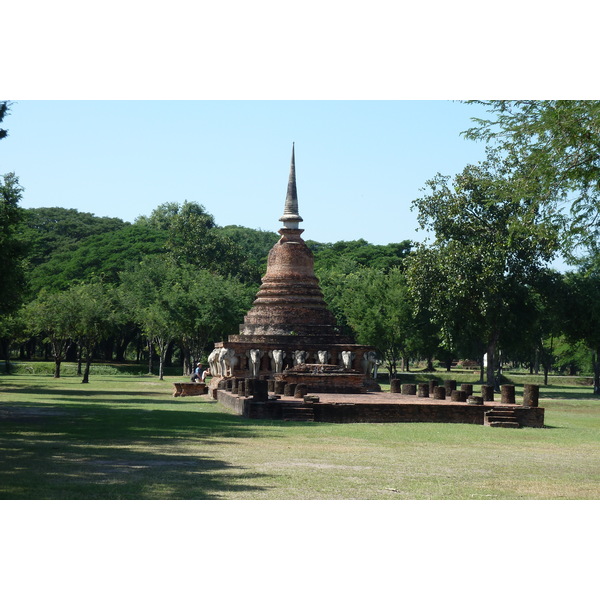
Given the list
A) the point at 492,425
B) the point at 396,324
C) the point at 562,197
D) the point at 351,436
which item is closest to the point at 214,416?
the point at 351,436

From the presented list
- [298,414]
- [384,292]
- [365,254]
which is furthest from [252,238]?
[298,414]

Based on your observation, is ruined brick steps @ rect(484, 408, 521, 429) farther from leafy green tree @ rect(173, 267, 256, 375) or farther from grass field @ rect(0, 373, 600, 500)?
leafy green tree @ rect(173, 267, 256, 375)

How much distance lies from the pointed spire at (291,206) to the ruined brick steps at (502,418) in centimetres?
2011

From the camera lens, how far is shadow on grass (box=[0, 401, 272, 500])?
10.9 metres

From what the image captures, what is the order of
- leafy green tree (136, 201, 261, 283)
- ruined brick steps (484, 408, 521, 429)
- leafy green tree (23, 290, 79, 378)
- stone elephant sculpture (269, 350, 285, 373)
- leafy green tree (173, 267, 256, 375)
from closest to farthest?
1. ruined brick steps (484, 408, 521, 429)
2. stone elephant sculpture (269, 350, 285, 373)
3. leafy green tree (23, 290, 79, 378)
4. leafy green tree (173, 267, 256, 375)
5. leafy green tree (136, 201, 261, 283)

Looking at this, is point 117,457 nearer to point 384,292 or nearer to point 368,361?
point 368,361

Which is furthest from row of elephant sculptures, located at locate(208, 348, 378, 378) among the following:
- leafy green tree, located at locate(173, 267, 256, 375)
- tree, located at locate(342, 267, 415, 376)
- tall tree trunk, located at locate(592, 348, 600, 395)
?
tall tree trunk, located at locate(592, 348, 600, 395)

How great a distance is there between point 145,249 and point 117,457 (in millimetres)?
69462

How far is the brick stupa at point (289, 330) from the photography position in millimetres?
37250

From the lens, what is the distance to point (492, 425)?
2333 cm

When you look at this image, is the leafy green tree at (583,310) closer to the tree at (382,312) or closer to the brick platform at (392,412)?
the tree at (382,312)

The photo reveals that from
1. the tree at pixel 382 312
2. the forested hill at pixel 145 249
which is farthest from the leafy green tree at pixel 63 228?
the tree at pixel 382 312

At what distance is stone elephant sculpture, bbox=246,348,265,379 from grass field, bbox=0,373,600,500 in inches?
484

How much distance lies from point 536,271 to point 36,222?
58.9 meters
